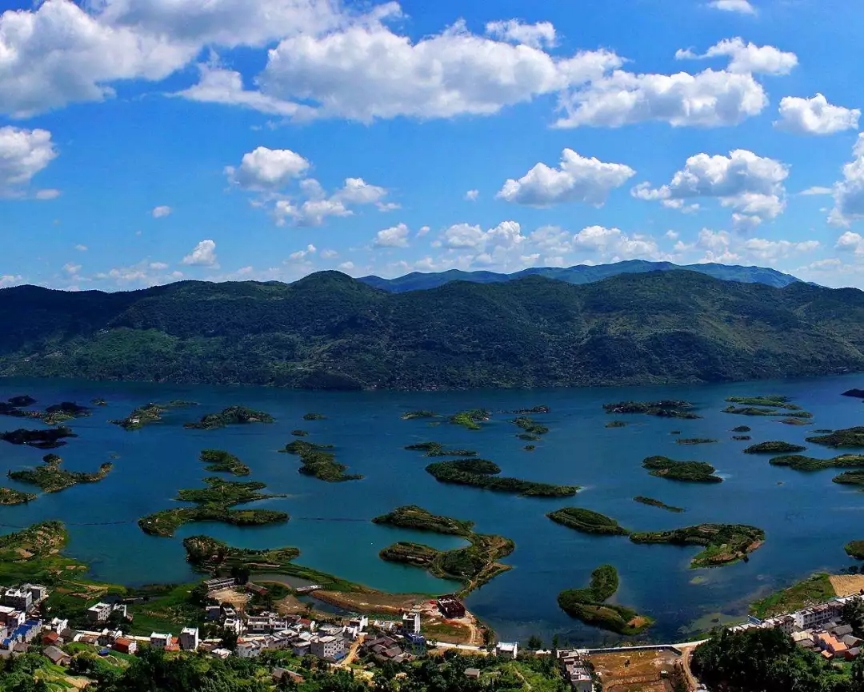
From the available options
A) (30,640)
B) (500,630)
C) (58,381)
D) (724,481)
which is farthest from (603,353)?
(30,640)

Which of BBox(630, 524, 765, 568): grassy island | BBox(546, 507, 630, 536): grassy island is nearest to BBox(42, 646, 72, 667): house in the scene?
BBox(546, 507, 630, 536): grassy island

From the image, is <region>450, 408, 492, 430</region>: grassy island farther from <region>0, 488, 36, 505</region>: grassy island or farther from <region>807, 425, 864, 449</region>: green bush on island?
<region>0, 488, 36, 505</region>: grassy island

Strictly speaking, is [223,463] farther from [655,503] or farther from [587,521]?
[655,503]

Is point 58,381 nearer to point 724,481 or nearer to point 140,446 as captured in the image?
point 140,446

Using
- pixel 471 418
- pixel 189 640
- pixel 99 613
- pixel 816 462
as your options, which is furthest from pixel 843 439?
pixel 99 613

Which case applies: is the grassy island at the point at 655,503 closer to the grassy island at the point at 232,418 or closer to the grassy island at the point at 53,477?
the grassy island at the point at 53,477

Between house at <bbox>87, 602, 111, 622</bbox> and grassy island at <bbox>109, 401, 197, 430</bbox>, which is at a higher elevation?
grassy island at <bbox>109, 401, 197, 430</bbox>
